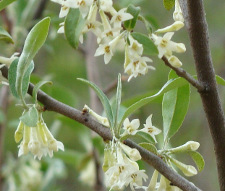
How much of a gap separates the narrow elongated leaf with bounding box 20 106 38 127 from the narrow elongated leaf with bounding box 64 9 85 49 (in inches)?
5.6

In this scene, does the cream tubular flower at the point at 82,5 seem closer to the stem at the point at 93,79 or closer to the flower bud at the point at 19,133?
the flower bud at the point at 19,133

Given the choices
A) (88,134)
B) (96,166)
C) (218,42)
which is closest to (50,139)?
(96,166)

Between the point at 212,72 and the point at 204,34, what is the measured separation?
0.21 feet

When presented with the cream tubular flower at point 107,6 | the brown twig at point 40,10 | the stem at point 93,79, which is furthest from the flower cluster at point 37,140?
the brown twig at point 40,10

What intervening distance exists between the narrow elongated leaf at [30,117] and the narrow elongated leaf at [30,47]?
0.06m

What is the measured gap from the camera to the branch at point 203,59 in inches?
33.7

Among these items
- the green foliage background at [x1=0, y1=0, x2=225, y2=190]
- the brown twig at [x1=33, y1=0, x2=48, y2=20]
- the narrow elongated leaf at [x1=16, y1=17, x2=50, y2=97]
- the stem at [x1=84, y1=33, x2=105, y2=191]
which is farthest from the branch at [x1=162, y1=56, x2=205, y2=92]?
the green foliage background at [x1=0, y1=0, x2=225, y2=190]

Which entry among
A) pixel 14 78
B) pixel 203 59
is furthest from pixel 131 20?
pixel 14 78

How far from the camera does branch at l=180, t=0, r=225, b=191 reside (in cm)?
85

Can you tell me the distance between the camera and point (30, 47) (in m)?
0.91

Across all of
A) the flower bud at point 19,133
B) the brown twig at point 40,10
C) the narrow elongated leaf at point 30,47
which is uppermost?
the narrow elongated leaf at point 30,47

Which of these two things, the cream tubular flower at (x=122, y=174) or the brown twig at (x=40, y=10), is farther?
the brown twig at (x=40, y=10)

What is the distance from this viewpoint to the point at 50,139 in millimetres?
956

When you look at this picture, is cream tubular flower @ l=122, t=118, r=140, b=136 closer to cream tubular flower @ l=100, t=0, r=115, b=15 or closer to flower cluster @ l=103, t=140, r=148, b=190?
flower cluster @ l=103, t=140, r=148, b=190
